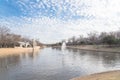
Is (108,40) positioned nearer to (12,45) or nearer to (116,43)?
(116,43)

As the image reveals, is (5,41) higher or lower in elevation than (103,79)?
higher

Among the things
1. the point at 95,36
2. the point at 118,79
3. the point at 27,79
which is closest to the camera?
the point at 118,79

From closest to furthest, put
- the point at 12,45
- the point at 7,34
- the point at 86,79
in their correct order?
the point at 86,79, the point at 7,34, the point at 12,45

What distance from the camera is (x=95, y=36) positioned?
149500mm

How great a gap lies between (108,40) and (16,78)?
81.4 m

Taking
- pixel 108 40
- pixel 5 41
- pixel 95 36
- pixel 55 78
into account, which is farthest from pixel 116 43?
pixel 55 78

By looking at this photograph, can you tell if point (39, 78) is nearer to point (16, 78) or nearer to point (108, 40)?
point (16, 78)

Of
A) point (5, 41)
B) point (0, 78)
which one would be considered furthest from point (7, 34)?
point (0, 78)

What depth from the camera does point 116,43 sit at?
3460 inches

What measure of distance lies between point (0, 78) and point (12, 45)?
8506 centimetres

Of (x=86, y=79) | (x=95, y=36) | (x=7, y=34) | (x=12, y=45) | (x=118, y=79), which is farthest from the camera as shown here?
(x=95, y=36)

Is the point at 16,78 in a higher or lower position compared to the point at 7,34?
lower

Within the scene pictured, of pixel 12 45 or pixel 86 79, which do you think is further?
pixel 12 45

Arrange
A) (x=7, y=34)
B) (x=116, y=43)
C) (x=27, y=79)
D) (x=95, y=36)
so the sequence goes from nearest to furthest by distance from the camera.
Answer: (x=27, y=79), (x=116, y=43), (x=7, y=34), (x=95, y=36)
